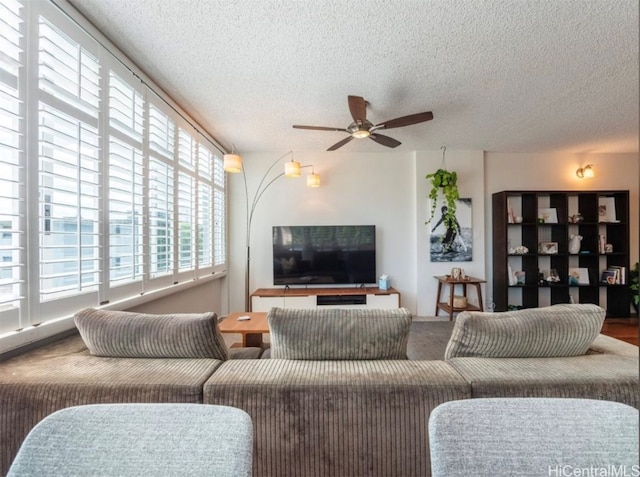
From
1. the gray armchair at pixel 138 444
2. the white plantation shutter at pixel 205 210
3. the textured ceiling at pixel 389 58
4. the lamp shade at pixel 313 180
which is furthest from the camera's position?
the lamp shade at pixel 313 180

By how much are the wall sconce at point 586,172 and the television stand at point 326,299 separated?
3323 millimetres

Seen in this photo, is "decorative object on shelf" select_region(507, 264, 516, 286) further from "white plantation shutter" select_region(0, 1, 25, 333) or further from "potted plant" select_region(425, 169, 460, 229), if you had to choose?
"white plantation shutter" select_region(0, 1, 25, 333)

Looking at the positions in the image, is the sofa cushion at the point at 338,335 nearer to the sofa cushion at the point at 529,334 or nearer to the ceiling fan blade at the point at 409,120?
the sofa cushion at the point at 529,334

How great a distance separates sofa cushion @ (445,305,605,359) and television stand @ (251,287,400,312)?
274 cm

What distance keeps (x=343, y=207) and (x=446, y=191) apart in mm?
1485

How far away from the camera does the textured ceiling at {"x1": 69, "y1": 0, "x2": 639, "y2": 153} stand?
1.78 m

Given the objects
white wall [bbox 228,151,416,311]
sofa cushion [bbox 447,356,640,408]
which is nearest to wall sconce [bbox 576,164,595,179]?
white wall [bbox 228,151,416,311]

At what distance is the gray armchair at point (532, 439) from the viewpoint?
0.62 m

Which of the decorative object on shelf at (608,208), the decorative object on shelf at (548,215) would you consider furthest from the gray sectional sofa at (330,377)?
the decorative object on shelf at (608,208)

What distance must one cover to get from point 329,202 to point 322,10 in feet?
9.52

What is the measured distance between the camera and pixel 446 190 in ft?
14.2

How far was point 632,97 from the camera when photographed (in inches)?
109

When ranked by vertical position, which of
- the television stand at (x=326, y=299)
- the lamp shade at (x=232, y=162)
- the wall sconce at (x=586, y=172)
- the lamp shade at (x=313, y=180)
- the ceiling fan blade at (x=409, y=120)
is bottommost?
the television stand at (x=326, y=299)

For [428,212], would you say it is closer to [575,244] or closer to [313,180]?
[313,180]
